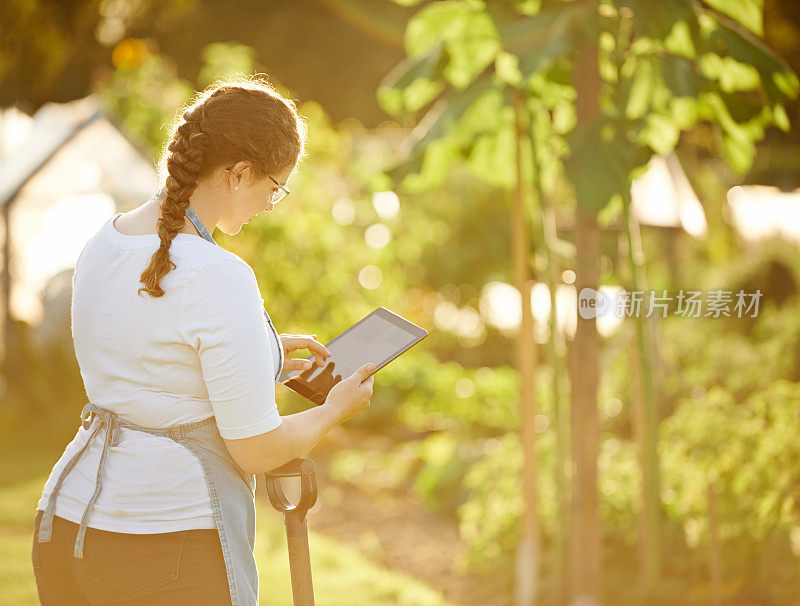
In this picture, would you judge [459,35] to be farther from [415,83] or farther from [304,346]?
[304,346]

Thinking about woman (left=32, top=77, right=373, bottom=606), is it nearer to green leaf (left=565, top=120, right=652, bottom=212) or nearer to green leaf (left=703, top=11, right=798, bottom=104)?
green leaf (left=565, top=120, right=652, bottom=212)

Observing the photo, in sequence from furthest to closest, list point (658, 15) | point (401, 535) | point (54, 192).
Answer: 1. point (54, 192)
2. point (401, 535)
3. point (658, 15)

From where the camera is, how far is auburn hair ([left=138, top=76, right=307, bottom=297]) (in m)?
1.61

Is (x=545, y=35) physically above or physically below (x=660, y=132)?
above

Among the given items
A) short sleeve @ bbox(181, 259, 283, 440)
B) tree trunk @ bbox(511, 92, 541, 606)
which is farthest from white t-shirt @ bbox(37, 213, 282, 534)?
tree trunk @ bbox(511, 92, 541, 606)

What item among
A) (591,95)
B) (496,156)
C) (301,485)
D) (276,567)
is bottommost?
(276,567)

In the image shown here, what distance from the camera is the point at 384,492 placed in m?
6.29

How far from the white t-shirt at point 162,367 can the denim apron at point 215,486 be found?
0.01 meters

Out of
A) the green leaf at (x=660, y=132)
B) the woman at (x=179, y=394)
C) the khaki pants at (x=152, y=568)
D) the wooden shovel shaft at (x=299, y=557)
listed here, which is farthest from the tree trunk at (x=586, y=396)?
the khaki pants at (x=152, y=568)

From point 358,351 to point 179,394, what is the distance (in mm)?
453

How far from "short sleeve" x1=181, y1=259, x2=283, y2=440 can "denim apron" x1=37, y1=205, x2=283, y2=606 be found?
10cm

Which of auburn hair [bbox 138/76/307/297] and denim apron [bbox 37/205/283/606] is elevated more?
auburn hair [bbox 138/76/307/297]

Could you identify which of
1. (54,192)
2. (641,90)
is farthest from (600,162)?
(54,192)

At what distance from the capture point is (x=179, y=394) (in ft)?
5.23
